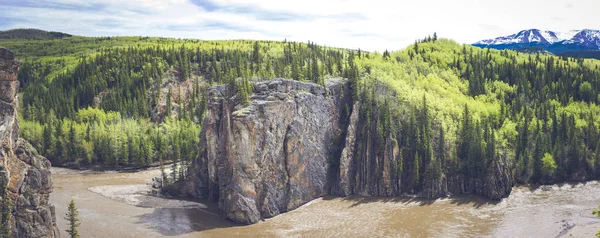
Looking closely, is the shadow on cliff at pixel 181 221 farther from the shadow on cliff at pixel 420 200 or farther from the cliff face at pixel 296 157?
the shadow on cliff at pixel 420 200

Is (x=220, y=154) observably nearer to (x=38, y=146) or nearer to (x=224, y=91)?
(x=224, y=91)

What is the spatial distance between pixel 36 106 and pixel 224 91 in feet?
383

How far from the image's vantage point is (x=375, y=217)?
85.4 m

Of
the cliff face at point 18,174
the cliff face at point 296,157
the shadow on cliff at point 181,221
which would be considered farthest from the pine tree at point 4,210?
the cliff face at point 296,157

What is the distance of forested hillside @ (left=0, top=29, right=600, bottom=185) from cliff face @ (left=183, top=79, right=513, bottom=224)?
Result: 6.48 ft

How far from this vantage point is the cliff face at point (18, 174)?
51031 millimetres

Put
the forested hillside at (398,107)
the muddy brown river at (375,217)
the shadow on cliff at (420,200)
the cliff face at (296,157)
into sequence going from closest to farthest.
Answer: the muddy brown river at (375,217)
the cliff face at (296,157)
the shadow on cliff at (420,200)
the forested hillside at (398,107)

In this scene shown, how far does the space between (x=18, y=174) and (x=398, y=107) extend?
75923 mm

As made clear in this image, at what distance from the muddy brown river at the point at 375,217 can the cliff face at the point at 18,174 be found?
23812 mm

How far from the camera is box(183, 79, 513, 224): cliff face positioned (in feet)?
279

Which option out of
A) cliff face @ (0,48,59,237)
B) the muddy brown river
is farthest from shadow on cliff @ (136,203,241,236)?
cliff face @ (0,48,59,237)

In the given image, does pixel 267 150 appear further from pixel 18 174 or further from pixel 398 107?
pixel 18 174

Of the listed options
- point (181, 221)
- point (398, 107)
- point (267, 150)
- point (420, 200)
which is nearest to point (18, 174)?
point (181, 221)

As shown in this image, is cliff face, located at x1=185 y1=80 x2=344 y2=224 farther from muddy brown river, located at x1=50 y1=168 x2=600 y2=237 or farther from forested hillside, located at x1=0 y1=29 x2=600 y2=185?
forested hillside, located at x1=0 y1=29 x2=600 y2=185
